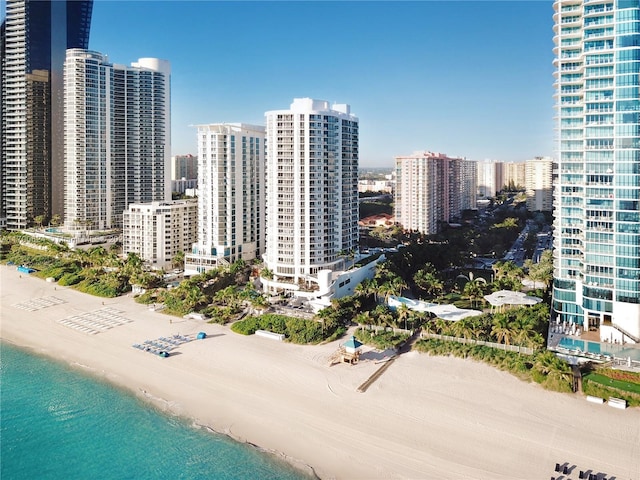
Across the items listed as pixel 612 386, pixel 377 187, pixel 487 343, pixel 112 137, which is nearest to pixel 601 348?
pixel 612 386

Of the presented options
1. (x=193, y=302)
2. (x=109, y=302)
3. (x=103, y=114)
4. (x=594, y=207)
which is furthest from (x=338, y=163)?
(x=103, y=114)

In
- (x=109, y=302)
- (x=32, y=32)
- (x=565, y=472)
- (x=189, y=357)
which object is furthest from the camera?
(x=32, y=32)

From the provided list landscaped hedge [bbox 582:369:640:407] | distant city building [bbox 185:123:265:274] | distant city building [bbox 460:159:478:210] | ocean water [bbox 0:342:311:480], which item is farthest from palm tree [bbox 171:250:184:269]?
distant city building [bbox 460:159:478:210]

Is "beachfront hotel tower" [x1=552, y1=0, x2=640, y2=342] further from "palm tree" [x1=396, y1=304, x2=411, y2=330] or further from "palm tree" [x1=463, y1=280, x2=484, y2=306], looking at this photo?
"palm tree" [x1=396, y1=304, x2=411, y2=330]

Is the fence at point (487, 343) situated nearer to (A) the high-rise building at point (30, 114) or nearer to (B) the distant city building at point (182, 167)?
(A) the high-rise building at point (30, 114)

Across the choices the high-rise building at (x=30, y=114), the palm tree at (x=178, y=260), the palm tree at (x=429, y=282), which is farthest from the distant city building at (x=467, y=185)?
the high-rise building at (x=30, y=114)

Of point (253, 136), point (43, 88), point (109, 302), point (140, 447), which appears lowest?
point (140, 447)

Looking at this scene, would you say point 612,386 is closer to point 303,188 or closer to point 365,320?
point 365,320

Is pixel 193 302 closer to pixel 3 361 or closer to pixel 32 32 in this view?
pixel 3 361
